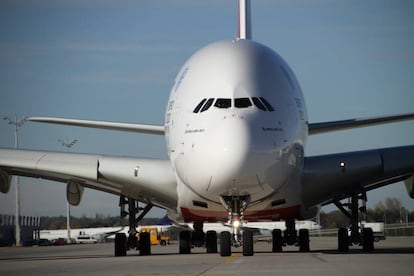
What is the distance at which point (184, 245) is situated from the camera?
103ft

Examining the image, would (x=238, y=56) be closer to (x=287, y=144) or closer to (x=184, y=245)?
(x=287, y=144)

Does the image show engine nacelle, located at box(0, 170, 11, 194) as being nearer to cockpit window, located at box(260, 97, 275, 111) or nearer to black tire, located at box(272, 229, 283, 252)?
black tire, located at box(272, 229, 283, 252)

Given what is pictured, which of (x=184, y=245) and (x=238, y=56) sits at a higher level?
(x=238, y=56)

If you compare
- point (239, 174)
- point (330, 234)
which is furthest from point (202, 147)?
point (330, 234)

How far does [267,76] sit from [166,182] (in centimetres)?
474

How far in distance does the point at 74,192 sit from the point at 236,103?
27.1 ft

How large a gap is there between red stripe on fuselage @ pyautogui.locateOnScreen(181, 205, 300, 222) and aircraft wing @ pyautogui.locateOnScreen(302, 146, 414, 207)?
1.95 ft

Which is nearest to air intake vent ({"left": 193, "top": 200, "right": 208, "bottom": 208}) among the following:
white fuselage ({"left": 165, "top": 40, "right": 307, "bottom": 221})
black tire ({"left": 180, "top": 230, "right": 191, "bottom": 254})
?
white fuselage ({"left": 165, "top": 40, "right": 307, "bottom": 221})

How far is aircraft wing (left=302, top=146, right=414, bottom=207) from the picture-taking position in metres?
27.3

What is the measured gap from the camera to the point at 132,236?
29625 millimetres

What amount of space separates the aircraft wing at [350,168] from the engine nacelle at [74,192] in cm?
704

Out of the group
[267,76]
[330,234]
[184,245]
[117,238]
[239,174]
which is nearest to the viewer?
[239,174]

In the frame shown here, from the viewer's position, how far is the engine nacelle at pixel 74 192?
29.3m

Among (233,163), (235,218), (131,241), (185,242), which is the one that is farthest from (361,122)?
(131,241)
